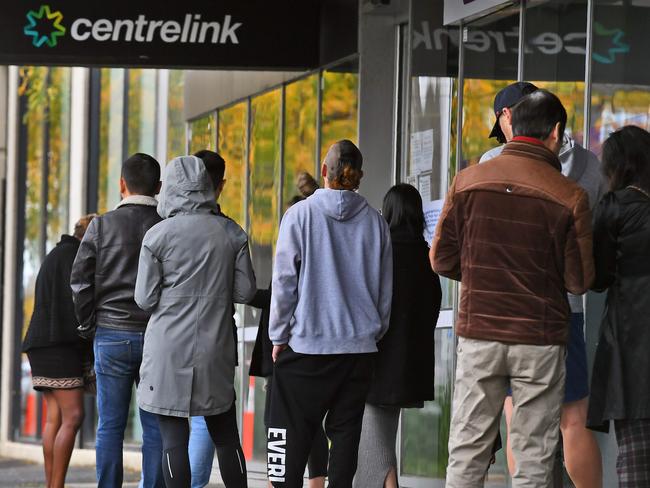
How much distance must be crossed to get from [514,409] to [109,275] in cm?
303

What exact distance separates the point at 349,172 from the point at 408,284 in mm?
913

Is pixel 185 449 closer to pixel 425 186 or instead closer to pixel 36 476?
pixel 425 186

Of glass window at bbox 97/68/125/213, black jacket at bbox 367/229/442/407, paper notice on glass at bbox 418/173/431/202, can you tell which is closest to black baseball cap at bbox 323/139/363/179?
black jacket at bbox 367/229/442/407

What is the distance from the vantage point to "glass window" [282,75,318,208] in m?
13.0

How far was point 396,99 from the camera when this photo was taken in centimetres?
1141

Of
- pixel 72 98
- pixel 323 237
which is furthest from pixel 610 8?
pixel 72 98

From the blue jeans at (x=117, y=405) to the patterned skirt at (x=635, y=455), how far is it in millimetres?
2951

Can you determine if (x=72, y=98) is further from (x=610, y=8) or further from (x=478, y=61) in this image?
(x=610, y=8)

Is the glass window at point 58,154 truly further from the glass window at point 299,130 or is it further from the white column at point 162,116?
the glass window at point 299,130

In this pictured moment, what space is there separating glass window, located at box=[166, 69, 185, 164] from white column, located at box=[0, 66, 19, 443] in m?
3.26

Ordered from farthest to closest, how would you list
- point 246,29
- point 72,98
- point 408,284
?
point 72,98
point 246,29
point 408,284

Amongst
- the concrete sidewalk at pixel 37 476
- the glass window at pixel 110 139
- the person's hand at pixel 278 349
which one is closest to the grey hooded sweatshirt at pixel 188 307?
the person's hand at pixel 278 349

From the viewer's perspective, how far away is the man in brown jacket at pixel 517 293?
5.94m

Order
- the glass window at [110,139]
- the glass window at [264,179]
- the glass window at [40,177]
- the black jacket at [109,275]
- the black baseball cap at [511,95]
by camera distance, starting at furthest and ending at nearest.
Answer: the glass window at [40,177] → the glass window at [110,139] → the glass window at [264,179] → the black jacket at [109,275] → the black baseball cap at [511,95]
